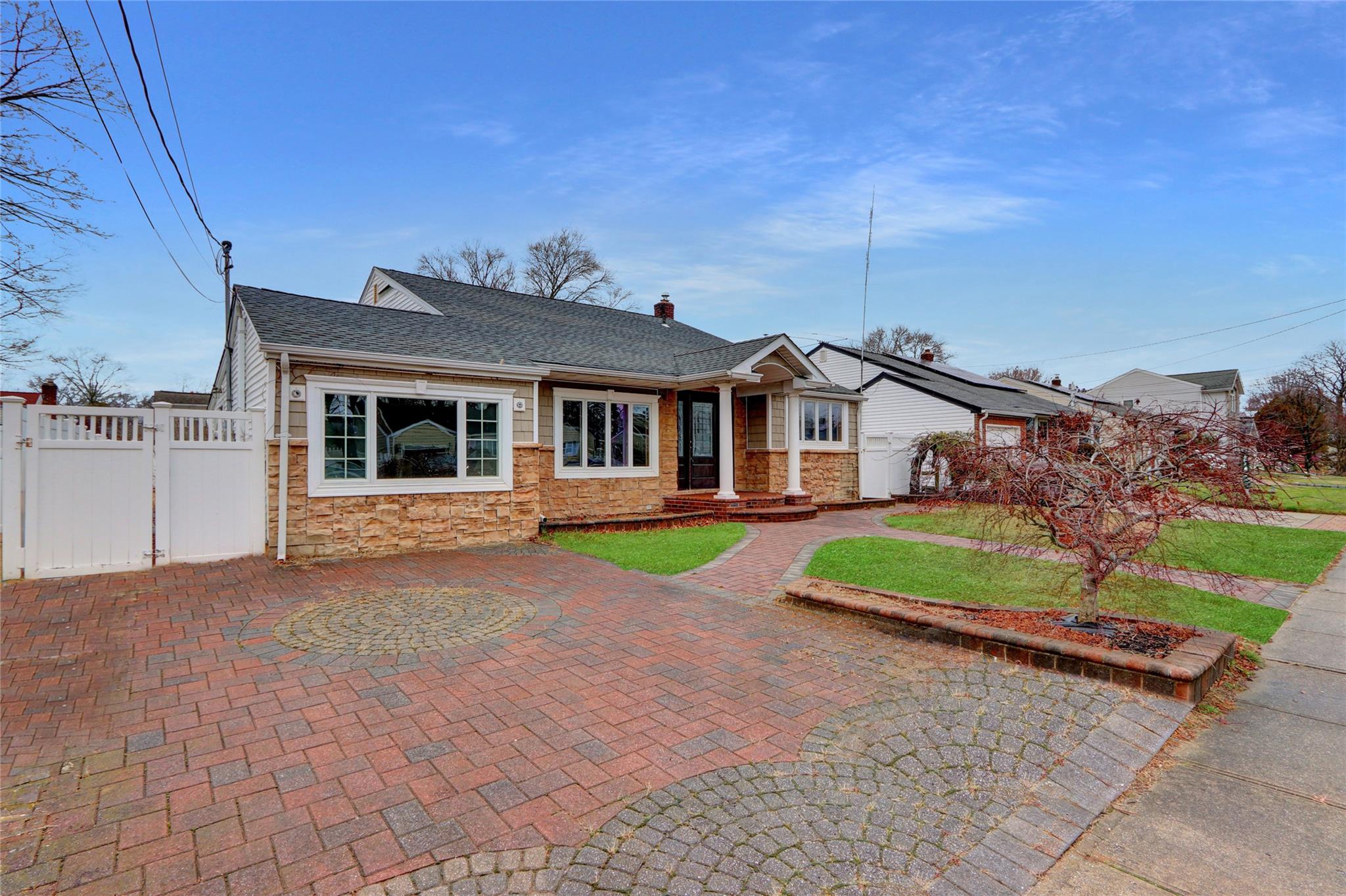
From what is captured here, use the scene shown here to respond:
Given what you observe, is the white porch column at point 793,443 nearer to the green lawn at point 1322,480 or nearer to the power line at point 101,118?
the power line at point 101,118

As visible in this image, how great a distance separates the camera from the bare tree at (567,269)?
32.6 meters

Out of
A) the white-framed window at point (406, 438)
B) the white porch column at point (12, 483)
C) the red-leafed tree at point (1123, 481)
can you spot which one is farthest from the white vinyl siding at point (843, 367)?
the white porch column at point (12, 483)

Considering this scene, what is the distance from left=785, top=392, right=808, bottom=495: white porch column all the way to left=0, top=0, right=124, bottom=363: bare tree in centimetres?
1304

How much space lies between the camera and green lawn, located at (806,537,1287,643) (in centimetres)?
559

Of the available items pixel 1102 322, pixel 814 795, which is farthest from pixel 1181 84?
pixel 1102 322

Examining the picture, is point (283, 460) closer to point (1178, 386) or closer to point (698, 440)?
point (698, 440)

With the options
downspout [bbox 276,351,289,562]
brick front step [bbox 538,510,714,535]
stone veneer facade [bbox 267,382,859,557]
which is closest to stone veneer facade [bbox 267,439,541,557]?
stone veneer facade [bbox 267,382,859,557]

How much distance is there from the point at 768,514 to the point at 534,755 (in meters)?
10.1

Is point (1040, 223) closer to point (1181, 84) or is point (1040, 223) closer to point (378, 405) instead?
point (1181, 84)

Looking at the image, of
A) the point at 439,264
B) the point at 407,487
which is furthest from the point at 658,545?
the point at 439,264

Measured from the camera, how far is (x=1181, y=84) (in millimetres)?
9750

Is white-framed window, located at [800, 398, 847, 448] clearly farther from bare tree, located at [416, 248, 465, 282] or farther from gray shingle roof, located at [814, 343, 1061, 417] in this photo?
bare tree, located at [416, 248, 465, 282]

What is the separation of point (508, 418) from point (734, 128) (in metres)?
7.86

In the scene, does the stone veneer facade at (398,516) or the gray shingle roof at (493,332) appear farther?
the gray shingle roof at (493,332)
